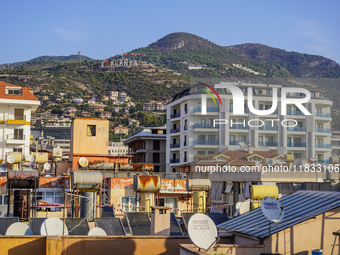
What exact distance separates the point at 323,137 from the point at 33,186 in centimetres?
6950

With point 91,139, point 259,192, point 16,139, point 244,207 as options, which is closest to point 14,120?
point 16,139

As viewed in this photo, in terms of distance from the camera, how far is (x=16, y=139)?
242ft

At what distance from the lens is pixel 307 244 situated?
17.1m

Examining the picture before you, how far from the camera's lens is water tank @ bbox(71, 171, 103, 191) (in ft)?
98.3

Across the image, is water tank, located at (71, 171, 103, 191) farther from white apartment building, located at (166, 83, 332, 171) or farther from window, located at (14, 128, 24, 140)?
white apartment building, located at (166, 83, 332, 171)

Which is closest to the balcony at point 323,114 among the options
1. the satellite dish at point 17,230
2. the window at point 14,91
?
the window at point 14,91

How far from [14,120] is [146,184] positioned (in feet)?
148

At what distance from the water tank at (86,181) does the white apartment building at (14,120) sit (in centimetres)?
4444

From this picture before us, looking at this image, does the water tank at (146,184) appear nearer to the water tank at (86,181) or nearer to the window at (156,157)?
the water tank at (86,181)

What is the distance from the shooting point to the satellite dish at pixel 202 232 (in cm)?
1617

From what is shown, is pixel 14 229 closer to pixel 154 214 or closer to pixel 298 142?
pixel 154 214

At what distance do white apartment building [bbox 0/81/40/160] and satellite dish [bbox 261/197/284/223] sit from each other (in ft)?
193

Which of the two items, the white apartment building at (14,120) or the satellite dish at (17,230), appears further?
the white apartment building at (14,120)

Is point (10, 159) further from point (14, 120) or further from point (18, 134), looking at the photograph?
point (18, 134)
